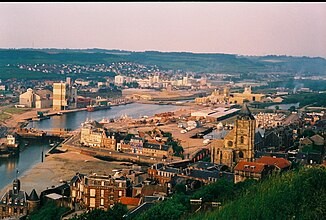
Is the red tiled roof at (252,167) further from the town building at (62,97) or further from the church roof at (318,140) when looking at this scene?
the town building at (62,97)

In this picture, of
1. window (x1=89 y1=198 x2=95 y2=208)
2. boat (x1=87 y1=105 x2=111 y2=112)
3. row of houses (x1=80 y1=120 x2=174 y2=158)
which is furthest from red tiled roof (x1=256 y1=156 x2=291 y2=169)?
boat (x1=87 y1=105 x2=111 y2=112)

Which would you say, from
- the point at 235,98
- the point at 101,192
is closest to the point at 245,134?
the point at 101,192

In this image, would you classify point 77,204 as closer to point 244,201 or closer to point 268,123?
point 244,201

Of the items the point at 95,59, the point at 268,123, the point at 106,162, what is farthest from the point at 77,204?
the point at 95,59

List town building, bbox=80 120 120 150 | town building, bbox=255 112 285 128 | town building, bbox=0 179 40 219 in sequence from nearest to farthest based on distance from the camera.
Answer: town building, bbox=0 179 40 219 → town building, bbox=80 120 120 150 → town building, bbox=255 112 285 128

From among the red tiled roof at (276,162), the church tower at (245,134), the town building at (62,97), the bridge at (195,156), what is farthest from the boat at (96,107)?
the red tiled roof at (276,162)

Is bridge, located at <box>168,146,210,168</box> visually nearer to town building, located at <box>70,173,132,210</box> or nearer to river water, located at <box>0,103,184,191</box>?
river water, located at <box>0,103,184,191</box>
